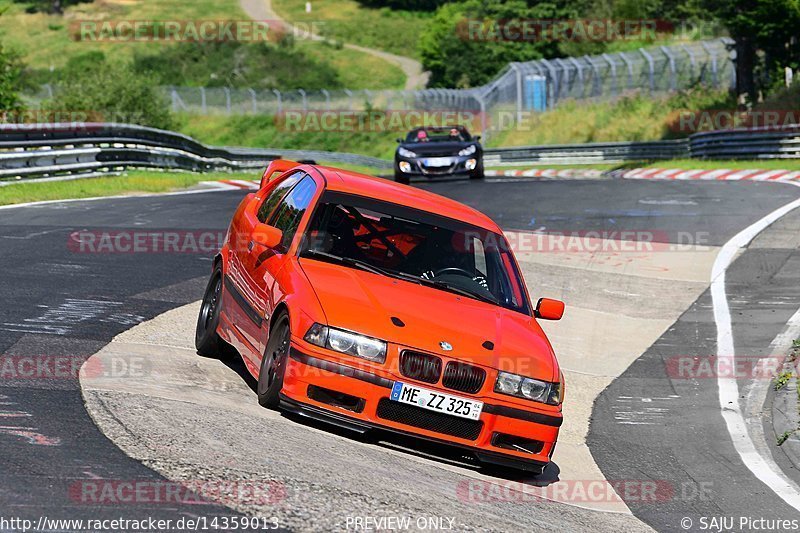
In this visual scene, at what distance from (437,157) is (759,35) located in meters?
17.7

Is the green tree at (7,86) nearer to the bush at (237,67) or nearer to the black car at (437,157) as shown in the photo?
the black car at (437,157)

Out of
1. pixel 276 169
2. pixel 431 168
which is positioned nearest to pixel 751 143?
pixel 431 168

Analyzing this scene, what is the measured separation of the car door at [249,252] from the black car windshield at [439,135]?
62.7 ft

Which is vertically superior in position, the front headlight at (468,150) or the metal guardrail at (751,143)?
the front headlight at (468,150)

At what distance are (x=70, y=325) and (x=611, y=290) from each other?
6739mm

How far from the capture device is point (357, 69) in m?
97.8

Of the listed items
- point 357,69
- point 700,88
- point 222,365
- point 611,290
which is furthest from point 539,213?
point 357,69

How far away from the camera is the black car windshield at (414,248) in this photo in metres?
7.98

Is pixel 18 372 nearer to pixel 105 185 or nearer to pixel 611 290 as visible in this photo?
pixel 611 290

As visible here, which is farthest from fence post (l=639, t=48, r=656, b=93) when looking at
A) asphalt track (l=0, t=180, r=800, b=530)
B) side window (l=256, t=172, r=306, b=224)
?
side window (l=256, t=172, r=306, b=224)

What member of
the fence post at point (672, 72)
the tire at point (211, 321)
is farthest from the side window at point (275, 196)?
the fence post at point (672, 72)

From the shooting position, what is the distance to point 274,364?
7242mm

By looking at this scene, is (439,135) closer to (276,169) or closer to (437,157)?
(437,157)

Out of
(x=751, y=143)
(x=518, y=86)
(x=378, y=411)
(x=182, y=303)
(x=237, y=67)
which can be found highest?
(x=378, y=411)
